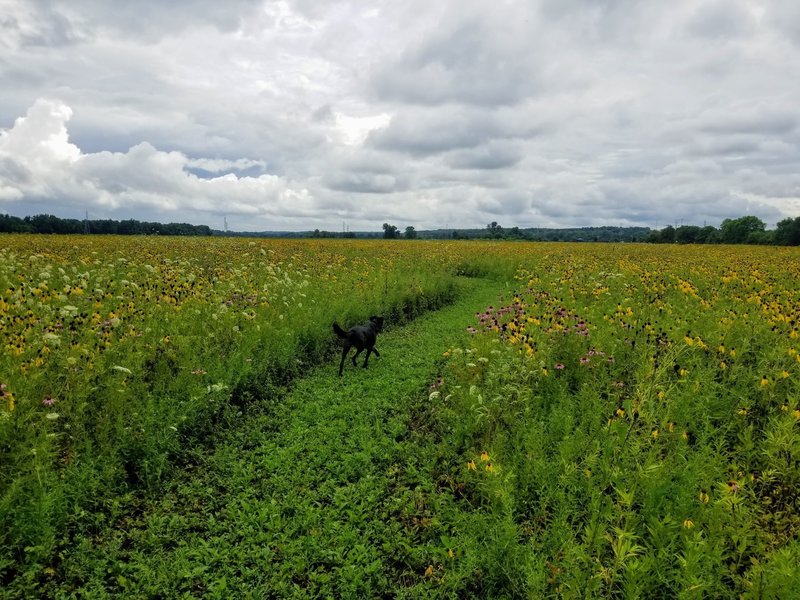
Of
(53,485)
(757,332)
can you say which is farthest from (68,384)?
(757,332)

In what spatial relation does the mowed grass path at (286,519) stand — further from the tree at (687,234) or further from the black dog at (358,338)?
the tree at (687,234)

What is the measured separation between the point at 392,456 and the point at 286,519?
148 centimetres

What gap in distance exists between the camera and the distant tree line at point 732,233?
169ft

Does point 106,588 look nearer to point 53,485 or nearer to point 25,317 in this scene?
point 53,485

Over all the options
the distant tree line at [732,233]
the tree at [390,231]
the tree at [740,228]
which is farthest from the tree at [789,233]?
the tree at [390,231]

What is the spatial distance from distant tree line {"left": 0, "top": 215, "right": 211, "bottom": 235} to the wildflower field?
42.7m

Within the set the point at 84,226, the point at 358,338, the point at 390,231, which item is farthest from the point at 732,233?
the point at 84,226

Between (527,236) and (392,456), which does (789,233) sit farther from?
(392,456)

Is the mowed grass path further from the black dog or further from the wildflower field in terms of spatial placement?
the black dog

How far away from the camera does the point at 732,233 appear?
6588 centimetres

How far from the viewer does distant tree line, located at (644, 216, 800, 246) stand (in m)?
51.4

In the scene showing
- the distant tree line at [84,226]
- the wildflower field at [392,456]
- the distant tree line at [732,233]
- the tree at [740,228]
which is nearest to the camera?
the wildflower field at [392,456]

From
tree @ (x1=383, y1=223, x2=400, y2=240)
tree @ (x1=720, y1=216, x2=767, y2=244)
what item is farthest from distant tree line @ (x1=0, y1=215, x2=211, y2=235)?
tree @ (x1=720, y1=216, x2=767, y2=244)

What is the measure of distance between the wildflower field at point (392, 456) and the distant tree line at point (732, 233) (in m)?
57.2
